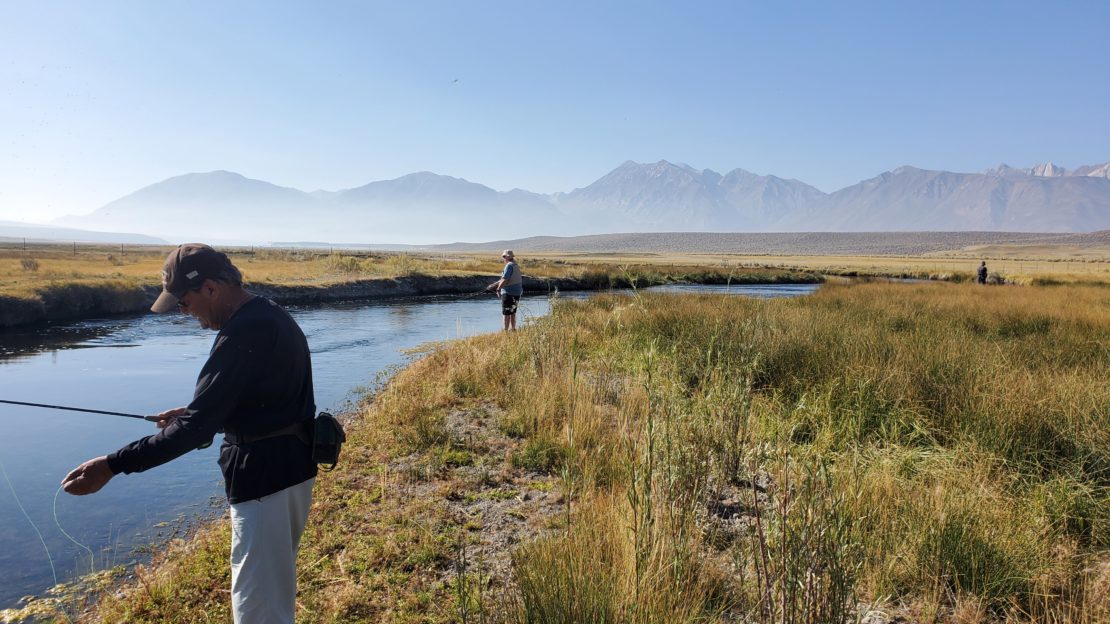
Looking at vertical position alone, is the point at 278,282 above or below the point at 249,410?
below

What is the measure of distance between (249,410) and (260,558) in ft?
2.20

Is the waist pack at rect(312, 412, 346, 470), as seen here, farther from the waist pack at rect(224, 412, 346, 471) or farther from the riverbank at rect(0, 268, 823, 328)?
the riverbank at rect(0, 268, 823, 328)

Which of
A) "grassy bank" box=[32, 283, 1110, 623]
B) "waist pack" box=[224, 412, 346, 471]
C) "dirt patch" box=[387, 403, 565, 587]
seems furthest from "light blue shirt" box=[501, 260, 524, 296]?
"waist pack" box=[224, 412, 346, 471]

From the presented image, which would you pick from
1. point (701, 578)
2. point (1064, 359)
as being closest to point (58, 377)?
point (701, 578)

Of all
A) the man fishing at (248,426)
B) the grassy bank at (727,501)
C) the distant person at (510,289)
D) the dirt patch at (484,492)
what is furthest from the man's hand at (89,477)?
the distant person at (510,289)

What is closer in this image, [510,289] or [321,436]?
[321,436]

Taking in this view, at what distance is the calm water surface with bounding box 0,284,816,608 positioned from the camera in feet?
16.8

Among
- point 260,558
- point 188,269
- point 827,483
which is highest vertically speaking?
point 188,269

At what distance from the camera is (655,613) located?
8.67 ft

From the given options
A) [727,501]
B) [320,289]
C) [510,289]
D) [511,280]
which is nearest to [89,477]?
[727,501]

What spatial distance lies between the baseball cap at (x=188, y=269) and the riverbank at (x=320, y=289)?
425cm

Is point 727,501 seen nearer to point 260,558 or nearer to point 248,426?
point 260,558

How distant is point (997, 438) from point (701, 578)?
3.45 meters

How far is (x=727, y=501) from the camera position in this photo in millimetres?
4641
